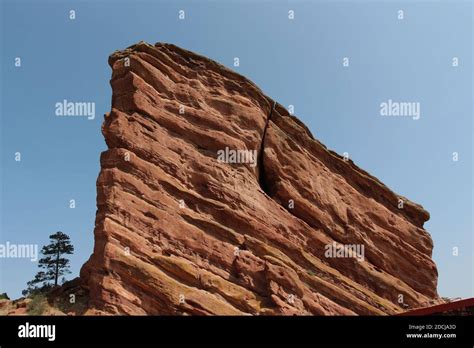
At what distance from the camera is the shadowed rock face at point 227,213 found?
23000 millimetres

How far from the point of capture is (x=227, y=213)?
2808cm

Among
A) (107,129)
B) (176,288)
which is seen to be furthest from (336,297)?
(107,129)

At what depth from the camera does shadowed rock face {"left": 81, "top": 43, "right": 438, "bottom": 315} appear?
75.5ft

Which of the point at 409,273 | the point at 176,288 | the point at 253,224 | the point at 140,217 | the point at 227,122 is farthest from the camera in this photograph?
the point at 409,273

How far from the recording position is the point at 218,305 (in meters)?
→ 22.7

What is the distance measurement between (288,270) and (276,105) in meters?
16.5
